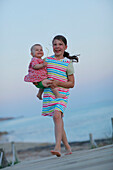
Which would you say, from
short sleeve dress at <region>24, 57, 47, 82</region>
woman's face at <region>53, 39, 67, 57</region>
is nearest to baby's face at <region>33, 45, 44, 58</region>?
short sleeve dress at <region>24, 57, 47, 82</region>

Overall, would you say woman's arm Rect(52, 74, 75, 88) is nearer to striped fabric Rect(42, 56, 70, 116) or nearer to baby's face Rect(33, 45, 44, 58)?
striped fabric Rect(42, 56, 70, 116)

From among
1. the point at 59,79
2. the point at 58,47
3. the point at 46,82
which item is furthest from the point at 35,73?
the point at 58,47

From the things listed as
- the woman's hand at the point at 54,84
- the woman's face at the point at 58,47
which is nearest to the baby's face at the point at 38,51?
the woman's face at the point at 58,47

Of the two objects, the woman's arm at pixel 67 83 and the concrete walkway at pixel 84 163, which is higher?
the woman's arm at pixel 67 83

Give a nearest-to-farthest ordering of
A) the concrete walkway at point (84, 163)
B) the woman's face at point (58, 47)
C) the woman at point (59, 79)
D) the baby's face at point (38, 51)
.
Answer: the concrete walkway at point (84, 163) → the woman at point (59, 79) → the baby's face at point (38, 51) → the woman's face at point (58, 47)

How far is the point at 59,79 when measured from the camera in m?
3.92

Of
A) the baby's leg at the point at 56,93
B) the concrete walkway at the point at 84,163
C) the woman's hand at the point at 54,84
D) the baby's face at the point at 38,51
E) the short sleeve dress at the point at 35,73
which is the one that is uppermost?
the baby's face at the point at 38,51

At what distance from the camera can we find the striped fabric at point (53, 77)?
3787 millimetres

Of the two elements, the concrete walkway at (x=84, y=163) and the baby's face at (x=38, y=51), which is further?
the baby's face at (x=38, y=51)

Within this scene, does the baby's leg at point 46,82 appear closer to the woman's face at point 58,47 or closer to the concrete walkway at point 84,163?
the woman's face at point 58,47

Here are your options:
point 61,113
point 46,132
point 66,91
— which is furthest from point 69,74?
point 46,132

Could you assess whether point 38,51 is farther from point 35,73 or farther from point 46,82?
point 46,82

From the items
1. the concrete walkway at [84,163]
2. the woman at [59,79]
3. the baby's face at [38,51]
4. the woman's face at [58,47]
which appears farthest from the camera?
the woman's face at [58,47]

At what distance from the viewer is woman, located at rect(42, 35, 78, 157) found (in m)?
3.74
